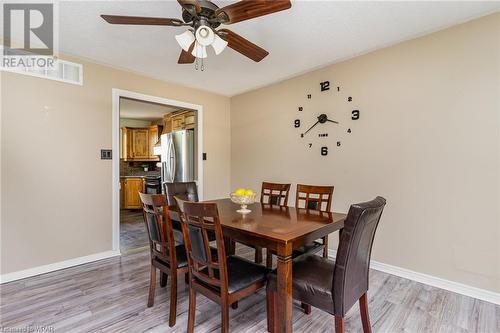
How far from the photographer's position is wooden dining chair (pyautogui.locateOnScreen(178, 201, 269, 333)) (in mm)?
1467

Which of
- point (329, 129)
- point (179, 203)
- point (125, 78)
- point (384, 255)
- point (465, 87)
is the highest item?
point (125, 78)

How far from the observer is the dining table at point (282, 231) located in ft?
4.80

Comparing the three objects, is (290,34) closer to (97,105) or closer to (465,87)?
(465,87)

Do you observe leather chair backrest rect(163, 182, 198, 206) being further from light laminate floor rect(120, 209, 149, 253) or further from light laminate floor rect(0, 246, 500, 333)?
light laminate floor rect(120, 209, 149, 253)

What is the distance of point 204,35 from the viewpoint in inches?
66.5

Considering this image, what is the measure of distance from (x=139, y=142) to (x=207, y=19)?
18.0ft

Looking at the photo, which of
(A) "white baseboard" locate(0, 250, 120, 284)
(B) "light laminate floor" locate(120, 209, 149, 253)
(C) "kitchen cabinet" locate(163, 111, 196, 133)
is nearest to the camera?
(A) "white baseboard" locate(0, 250, 120, 284)

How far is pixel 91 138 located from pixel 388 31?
3540mm

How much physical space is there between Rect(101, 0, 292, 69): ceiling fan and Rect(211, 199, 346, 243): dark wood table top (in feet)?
4.25

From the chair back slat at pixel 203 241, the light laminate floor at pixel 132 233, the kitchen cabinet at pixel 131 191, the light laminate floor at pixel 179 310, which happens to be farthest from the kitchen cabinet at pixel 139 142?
the chair back slat at pixel 203 241

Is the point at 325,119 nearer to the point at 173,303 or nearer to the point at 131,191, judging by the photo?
the point at 173,303

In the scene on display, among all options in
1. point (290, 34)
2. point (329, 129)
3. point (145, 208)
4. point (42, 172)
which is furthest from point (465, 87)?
point (42, 172)

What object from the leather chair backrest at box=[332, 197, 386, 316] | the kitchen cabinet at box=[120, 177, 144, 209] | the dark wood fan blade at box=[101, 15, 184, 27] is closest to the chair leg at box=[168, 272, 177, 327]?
the leather chair backrest at box=[332, 197, 386, 316]

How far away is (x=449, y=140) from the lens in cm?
235
